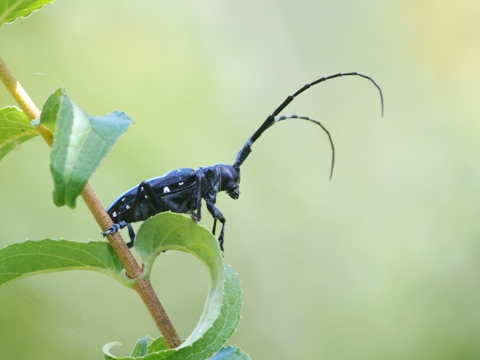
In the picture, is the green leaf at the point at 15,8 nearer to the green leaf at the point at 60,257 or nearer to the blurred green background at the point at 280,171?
the green leaf at the point at 60,257

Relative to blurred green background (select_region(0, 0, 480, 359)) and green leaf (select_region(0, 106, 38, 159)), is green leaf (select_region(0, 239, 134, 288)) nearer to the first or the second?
green leaf (select_region(0, 106, 38, 159))

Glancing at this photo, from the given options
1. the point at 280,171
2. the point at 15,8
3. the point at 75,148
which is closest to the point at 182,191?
the point at 15,8

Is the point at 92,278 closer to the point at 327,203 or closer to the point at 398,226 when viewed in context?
the point at 327,203

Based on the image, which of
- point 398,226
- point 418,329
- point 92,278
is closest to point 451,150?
point 398,226

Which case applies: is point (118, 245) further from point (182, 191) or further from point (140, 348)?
point (182, 191)

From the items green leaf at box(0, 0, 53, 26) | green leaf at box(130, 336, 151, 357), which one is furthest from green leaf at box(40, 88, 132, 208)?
green leaf at box(130, 336, 151, 357)

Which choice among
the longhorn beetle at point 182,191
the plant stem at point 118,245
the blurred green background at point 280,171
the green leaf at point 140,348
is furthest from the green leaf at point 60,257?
the blurred green background at point 280,171
